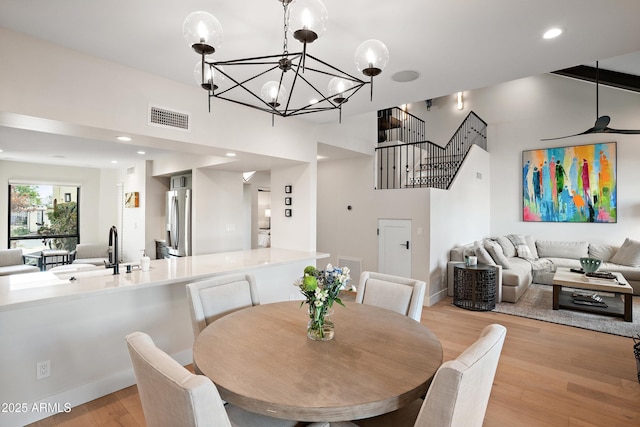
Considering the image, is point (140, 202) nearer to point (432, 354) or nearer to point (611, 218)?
point (432, 354)

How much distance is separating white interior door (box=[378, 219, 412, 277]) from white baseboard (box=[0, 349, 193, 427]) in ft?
12.8

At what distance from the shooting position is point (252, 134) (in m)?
3.47

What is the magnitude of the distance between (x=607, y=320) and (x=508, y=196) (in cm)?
411

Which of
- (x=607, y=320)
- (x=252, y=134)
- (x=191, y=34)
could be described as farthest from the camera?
(x=607, y=320)

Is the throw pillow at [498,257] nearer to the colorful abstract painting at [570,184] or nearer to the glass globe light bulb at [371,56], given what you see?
the colorful abstract painting at [570,184]

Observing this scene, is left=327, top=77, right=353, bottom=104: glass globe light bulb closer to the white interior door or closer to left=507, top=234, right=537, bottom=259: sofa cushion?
the white interior door

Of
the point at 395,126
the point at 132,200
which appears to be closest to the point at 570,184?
the point at 395,126

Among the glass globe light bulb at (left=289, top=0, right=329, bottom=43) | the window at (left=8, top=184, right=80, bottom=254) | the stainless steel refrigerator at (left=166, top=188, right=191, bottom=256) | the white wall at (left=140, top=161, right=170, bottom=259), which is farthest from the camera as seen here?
the window at (left=8, top=184, right=80, bottom=254)

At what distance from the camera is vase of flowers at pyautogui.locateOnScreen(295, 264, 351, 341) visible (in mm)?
1551

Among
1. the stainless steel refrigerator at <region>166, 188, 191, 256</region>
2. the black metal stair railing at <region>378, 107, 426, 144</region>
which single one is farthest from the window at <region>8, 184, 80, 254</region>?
the black metal stair railing at <region>378, 107, 426, 144</region>

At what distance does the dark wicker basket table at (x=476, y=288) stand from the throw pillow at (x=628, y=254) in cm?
308

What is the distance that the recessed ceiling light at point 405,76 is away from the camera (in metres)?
2.70

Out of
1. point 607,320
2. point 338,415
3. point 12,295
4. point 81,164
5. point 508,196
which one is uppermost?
point 81,164

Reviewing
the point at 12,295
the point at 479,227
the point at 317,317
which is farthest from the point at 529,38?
the point at 479,227
